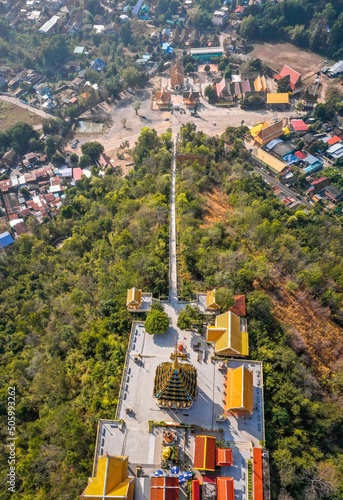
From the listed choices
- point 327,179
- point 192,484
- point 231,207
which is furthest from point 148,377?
point 327,179

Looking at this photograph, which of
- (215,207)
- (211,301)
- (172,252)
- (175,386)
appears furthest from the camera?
(215,207)

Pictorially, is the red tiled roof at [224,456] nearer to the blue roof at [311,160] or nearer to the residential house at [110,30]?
the blue roof at [311,160]

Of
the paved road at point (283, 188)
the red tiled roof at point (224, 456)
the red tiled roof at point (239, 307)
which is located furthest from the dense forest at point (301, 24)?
the red tiled roof at point (224, 456)

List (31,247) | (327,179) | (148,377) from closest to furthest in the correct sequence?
(148,377), (31,247), (327,179)

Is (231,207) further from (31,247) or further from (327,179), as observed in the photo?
(31,247)

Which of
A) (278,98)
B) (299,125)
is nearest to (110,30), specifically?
(278,98)

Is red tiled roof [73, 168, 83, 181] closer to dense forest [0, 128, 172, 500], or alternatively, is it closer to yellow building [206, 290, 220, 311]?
dense forest [0, 128, 172, 500]

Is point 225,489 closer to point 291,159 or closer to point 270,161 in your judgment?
point 270,161
